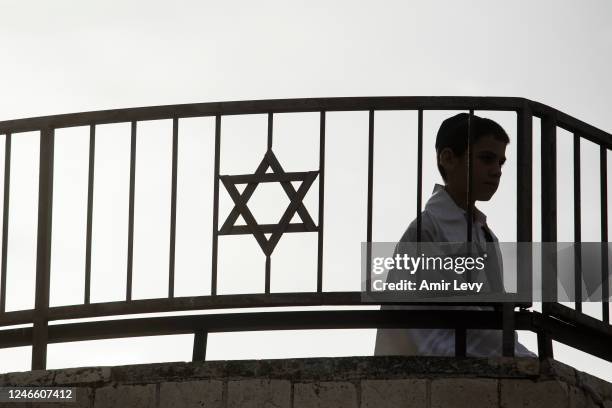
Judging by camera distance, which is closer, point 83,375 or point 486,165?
point 83,375

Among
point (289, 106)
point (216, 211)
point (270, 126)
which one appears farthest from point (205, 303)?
point (289, 106)

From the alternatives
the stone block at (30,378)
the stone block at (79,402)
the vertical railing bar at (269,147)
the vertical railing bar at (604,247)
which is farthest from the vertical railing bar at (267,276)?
the vertical railing bar at (604,247)

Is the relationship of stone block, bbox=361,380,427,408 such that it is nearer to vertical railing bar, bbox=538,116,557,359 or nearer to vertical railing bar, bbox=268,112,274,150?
vertical railing bar, bbox=538,116,557,359

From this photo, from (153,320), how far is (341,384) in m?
1.01

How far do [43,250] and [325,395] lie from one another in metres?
1.50

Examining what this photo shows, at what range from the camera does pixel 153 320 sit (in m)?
7.14

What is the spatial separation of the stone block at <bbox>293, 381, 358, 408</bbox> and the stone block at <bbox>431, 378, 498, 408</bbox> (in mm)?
330

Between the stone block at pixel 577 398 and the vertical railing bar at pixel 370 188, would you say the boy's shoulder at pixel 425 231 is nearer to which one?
the vertical railing bar at pixel 370 188

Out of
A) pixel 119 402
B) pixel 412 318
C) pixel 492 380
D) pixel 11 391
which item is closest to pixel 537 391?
pixel 492 380

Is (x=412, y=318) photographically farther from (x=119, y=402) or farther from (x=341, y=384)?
(x=119, y=402)

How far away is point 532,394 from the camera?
650 cm

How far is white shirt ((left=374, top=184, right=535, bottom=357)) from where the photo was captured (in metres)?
7.00

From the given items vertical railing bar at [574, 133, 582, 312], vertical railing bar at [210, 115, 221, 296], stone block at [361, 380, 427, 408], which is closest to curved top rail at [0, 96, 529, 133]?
vertical railing bar at [210, 115, 221, 296]

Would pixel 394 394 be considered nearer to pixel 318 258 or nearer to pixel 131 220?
pixel 318 258
